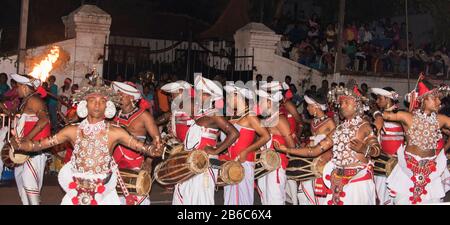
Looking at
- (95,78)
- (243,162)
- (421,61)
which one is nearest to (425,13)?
(421,61)

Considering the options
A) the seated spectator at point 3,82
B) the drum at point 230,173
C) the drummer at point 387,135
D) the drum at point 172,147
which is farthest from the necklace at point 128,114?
the seated spectator at point 3,82

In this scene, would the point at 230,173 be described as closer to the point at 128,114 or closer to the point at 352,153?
the point at 128,114

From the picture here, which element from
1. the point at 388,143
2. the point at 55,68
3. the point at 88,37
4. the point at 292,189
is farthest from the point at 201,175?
the point at 88,37

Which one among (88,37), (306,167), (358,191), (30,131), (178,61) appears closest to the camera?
(358,191)

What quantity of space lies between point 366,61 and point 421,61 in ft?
5.62

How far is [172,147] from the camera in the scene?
9.06 m

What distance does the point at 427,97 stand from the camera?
29.9 feet

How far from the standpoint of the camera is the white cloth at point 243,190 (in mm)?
9398

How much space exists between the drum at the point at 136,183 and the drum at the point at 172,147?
1.95 feet

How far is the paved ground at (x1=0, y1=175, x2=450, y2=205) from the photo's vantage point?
1102cm

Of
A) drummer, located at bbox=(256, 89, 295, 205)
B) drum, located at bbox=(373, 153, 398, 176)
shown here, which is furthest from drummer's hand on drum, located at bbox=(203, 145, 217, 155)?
drum, located at bbox=(373, 153, 398, 176)

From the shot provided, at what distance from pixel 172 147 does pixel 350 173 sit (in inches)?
86.2

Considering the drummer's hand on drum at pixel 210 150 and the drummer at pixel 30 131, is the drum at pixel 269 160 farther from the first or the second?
the drummer at pixel 30 131

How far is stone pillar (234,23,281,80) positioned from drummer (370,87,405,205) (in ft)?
22.9
